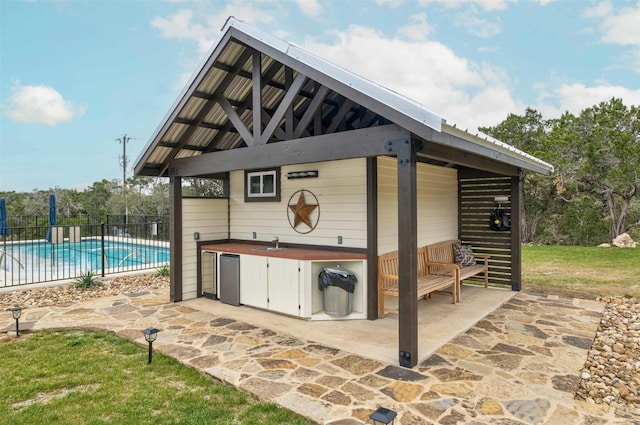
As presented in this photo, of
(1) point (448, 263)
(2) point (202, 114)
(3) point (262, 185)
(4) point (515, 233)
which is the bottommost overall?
(1) point (448, 263)

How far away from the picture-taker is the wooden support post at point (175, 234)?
6.38 m

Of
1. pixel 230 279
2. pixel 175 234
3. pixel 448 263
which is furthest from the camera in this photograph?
pixel 448 263

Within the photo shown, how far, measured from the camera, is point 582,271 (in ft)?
29.5

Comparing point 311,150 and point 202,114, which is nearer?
point 311,150

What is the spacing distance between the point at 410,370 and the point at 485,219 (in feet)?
17.0

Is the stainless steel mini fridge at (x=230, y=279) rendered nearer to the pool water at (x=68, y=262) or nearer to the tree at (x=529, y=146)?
the pool water at (x=68, y=262)

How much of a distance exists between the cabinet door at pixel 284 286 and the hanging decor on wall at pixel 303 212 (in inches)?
33.0

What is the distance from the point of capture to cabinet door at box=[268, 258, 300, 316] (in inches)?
Answer: 209

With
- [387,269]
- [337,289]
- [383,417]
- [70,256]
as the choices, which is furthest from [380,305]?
[70,256]

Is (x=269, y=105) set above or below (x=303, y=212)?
above

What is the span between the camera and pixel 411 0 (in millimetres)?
11570

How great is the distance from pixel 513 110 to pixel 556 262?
10218 mm

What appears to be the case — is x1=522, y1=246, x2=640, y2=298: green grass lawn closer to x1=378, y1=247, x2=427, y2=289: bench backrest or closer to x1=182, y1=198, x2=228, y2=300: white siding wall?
x1=378, y1=247, x2=427, y2=289: bench backrest

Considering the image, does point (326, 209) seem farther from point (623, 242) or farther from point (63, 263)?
point (623, 242)
